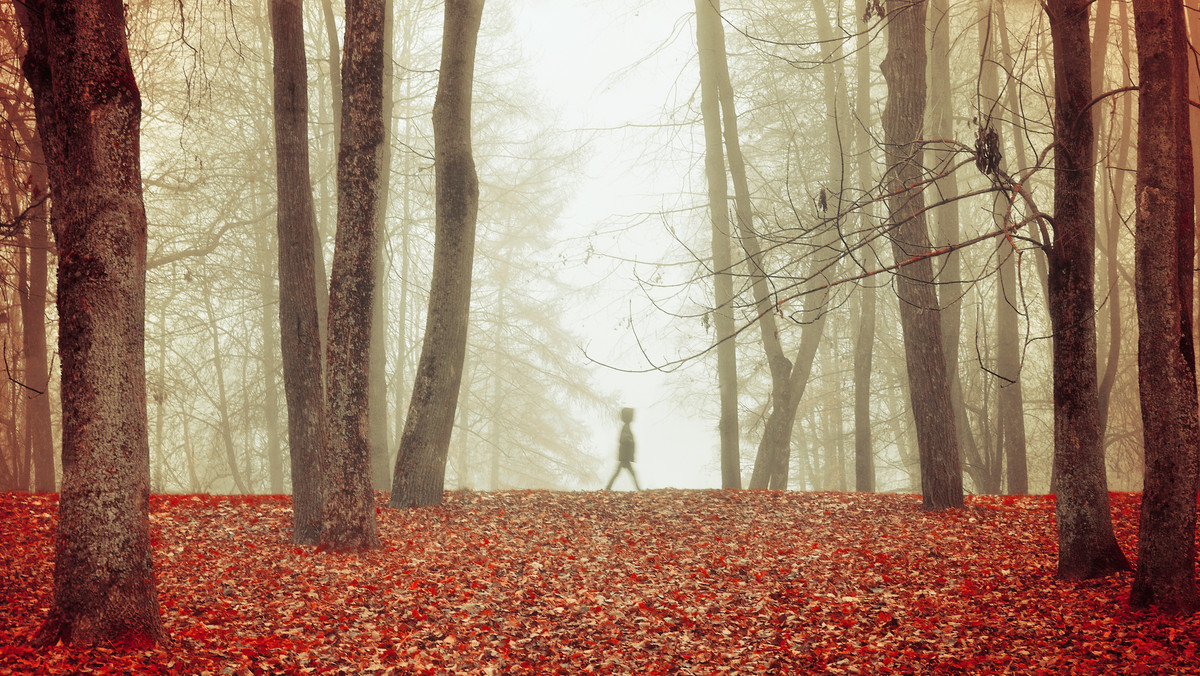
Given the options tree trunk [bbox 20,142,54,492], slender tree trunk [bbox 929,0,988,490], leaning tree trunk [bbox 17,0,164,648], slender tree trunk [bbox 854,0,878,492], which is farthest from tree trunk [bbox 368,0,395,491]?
slender tree trunk [bbox 929,0,988,490]

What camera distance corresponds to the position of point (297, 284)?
6828 millimetres

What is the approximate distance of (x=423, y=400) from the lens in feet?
27.2

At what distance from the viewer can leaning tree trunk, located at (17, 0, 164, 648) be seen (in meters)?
3.93

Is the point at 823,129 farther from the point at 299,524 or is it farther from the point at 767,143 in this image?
the point at 299,524

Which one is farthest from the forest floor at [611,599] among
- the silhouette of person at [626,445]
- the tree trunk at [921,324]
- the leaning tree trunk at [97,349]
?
the silhouette of person at [626,445]

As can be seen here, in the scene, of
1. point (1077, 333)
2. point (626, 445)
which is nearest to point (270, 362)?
point (626, 445)

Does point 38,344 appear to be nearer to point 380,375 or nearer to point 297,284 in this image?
point 380,375

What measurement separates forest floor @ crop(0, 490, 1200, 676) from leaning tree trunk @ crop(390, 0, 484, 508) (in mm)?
561

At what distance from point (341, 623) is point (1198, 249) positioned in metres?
16.5

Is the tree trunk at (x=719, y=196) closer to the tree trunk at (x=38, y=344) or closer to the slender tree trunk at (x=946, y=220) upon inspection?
the slender tree trunk at (x=946, y=220)

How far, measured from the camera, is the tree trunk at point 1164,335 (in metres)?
4.77

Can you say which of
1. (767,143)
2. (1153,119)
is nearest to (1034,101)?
(767,143)

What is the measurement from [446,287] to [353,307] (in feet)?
6.99

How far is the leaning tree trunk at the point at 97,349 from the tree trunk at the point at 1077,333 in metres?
6.22
